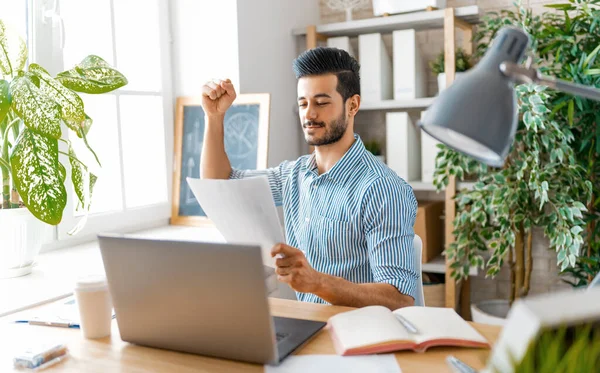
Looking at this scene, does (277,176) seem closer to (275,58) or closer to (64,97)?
(64,97)

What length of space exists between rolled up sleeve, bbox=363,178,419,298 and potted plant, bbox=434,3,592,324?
0.88 meters

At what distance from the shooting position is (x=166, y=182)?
288 centimetres

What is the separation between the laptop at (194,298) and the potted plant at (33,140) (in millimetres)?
725

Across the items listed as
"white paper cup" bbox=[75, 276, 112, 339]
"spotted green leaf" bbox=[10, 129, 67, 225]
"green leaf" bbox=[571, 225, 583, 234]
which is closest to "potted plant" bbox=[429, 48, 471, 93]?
"green leaf" bbox=[571, 225, 583, 234]

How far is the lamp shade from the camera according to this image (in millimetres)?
870

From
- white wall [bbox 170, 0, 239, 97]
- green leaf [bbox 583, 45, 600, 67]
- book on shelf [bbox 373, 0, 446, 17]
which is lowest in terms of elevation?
green leaf [bbox 583, 45, 600, 67]

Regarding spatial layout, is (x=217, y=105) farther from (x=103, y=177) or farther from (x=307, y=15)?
(x=307, y=15)

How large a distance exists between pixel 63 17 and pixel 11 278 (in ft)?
3.48

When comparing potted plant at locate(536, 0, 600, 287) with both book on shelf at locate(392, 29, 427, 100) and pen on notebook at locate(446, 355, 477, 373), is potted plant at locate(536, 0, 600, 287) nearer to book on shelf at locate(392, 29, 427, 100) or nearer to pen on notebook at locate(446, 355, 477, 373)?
book on shelf at locate(392, 29, 427, 100)

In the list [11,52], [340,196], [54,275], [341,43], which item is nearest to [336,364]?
[340,196]

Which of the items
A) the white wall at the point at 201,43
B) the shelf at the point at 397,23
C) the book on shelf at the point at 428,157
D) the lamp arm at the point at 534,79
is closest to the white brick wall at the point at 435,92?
the shelf at the point at 397,23

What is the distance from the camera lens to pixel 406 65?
296 centimetres

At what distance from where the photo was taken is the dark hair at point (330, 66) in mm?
1975

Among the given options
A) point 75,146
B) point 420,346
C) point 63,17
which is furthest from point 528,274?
point 63,17
